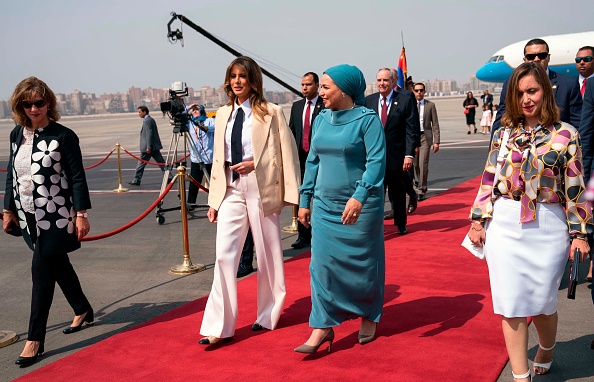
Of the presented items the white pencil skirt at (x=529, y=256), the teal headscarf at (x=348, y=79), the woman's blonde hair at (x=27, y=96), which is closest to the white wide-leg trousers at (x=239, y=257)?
the teal headscarf at (x=348, y=79)

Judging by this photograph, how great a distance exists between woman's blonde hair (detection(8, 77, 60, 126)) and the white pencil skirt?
326cm

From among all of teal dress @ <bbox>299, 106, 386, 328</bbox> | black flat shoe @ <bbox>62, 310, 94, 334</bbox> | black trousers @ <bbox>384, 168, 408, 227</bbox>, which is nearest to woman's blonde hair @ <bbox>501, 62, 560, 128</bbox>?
teal dress @ <bbox>299, 106, 386, 328</bbox>

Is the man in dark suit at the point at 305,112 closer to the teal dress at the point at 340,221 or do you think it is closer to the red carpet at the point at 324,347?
the red carpet at the point at 324,347

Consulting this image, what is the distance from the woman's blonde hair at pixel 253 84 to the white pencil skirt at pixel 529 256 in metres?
2.10

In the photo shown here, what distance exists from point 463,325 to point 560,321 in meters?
0.73

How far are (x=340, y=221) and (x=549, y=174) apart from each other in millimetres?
1464

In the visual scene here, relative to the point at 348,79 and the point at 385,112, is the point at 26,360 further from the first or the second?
the point at 385,112

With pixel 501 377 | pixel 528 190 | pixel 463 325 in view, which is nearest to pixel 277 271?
pixel 463 325

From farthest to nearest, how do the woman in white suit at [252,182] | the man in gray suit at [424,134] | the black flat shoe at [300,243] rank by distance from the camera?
1. the man in gray suit at [424,134]
2. the black flat shoe at [300,243]
3. the woman in white suit at [252,182]

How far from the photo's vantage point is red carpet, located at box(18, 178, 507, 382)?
4711 millimetres

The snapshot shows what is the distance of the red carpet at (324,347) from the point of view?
185 inches

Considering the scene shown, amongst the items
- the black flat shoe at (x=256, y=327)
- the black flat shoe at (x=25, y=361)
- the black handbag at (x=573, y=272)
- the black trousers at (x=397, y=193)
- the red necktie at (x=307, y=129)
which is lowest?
the black flat shoe at (x=25, y=361)

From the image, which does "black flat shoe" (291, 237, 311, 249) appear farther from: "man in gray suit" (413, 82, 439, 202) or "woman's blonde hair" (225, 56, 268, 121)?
"man in gray suit" (413, 82, 439, 202)

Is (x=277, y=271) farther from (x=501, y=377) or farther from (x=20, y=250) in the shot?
(x=20, y=250)
